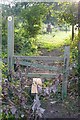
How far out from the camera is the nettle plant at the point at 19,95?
85.6 inches

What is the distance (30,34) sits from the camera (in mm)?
2215

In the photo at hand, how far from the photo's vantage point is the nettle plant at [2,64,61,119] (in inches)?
85.6

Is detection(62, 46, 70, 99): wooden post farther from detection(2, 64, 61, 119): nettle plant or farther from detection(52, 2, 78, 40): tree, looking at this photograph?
detection(52, 2, 78, 40): tree

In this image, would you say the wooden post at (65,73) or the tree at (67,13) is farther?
the wooden post at (65,73)

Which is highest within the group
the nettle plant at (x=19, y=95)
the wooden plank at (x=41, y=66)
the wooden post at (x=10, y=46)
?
the wooden post at (x=10, y=46)

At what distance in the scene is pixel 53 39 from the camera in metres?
2.16

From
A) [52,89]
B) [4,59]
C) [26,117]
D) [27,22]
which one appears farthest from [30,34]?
[26,117]

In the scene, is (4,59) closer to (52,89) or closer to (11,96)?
(11,96)

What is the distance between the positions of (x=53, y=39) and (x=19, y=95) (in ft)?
1.55

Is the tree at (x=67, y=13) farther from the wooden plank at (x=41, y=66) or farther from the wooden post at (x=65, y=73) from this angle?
the wooden plank at (x=41, y=66)

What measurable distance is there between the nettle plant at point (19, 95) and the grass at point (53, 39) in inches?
9.4

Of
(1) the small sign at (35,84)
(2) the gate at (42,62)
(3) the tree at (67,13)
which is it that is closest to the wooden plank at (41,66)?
(2) the gate at (42,62)

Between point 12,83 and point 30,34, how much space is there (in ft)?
1.26

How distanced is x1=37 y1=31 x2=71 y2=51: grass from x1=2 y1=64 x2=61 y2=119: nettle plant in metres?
0.24
